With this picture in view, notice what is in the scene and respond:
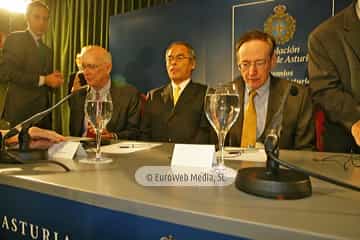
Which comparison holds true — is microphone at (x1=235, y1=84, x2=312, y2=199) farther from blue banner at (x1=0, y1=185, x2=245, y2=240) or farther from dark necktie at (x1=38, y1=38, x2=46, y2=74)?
dark necktie at (x1=38, y1=38, x2=46, y2=74)

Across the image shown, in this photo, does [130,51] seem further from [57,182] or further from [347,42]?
[57,182]

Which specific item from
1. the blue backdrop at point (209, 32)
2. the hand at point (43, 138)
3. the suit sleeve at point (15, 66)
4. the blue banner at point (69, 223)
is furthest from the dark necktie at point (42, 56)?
the blue banner at point (69, 223)

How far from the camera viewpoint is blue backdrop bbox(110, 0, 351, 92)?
253cm

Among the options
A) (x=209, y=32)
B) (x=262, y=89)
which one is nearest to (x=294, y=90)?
(x=262, y=89)

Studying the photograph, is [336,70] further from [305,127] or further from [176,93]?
[176,93]

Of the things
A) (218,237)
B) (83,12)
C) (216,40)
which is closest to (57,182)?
(218,237)

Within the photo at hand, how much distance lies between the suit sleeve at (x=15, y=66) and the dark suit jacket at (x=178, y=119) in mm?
1310

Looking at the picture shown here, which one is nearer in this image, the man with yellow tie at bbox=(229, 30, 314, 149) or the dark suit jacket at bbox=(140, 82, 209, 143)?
the man with yellow tie at bbox=(229, 30, 314, 149)

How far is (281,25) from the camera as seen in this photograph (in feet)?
8.55

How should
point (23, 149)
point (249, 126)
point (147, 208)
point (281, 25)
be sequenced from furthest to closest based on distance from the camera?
point (281, 25) < point (249, 126) < point (23, 149) < point (147, 208)

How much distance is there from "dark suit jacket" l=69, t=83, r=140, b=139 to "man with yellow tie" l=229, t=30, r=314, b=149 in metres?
0.65

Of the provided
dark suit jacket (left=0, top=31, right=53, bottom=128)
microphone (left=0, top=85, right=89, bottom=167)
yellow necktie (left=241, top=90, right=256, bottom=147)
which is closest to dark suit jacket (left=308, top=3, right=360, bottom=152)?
yellow necktie (left=241, top=90, right=256, bottom=147)

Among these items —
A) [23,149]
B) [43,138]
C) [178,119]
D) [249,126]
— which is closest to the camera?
[23,149]

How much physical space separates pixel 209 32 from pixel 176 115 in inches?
50.1
